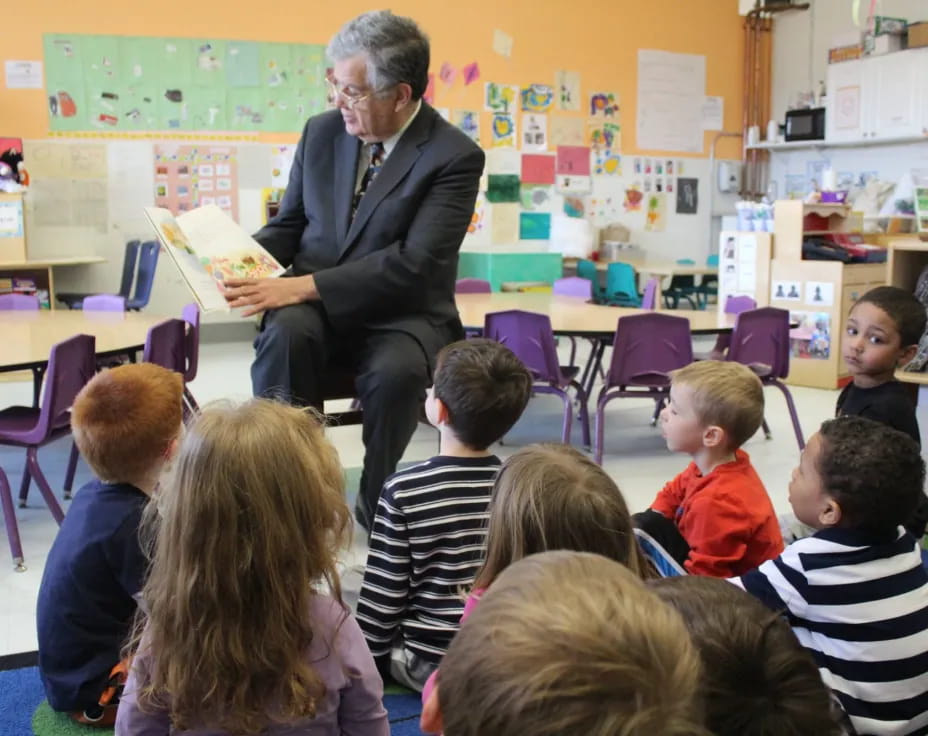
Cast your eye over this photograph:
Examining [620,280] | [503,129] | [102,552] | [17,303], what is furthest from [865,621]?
[503,129]

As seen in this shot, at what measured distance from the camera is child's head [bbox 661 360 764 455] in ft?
7.20

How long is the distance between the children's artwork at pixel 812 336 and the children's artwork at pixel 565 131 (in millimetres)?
3280

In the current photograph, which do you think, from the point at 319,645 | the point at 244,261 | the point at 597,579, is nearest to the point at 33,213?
the point at 244,261

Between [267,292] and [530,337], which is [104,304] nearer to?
[530,337]

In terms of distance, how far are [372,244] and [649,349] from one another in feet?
5.86

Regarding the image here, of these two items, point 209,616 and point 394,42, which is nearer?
point 209,616

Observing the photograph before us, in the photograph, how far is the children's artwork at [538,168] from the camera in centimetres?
880

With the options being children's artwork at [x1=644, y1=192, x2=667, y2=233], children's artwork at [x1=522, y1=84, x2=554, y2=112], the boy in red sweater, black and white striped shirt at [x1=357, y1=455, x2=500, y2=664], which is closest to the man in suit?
black and white striped shirt at [x1=357, y1=455, x2=500, y2=664]

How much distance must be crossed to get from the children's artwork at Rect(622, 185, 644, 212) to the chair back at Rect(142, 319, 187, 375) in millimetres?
6246

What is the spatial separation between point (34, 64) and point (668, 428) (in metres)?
6.34

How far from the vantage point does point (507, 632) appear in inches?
25.9

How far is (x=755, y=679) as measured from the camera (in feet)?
2.61

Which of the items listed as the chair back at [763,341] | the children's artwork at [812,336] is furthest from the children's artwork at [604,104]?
the chair back at [763,341]

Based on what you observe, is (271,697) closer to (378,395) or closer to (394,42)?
(378,395)
